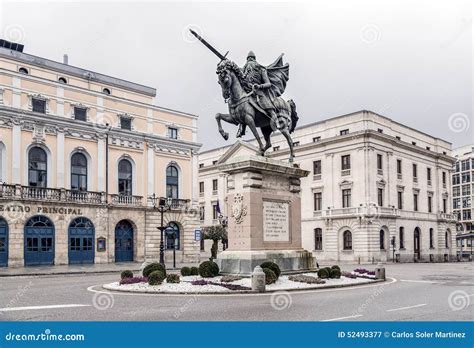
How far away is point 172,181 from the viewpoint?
5147 centimetres

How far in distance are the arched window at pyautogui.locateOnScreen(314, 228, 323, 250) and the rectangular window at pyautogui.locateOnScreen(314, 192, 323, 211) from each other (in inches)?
99.1

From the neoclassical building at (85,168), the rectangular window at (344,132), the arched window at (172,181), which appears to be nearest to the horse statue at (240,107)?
the neoclassical building at (85,168)

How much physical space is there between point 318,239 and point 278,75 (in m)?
44.2

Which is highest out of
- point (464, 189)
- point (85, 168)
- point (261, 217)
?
point (464, 189)

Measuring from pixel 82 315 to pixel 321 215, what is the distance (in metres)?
53.0

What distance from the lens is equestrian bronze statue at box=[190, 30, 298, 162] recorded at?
2005 centimetres

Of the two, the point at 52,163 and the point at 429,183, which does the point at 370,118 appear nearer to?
the point at 429,183

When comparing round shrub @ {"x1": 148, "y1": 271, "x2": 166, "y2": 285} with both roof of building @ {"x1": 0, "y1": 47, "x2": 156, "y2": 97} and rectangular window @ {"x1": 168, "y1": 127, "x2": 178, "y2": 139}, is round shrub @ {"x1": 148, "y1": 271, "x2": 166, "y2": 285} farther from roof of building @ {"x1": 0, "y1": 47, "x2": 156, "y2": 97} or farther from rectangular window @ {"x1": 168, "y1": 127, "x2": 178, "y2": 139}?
roof of building @ {"x1": 0, "y1": 47, "x2": 156, "y2": 97}

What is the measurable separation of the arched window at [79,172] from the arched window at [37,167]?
2.51 meters

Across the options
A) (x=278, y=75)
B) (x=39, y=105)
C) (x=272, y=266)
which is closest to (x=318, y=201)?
(x=39, y=105)

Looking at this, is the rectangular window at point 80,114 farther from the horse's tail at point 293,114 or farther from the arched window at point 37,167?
the horse's tail at point 293,114

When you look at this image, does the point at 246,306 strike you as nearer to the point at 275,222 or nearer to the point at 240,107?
the point at 275,222

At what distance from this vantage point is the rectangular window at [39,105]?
136ft
